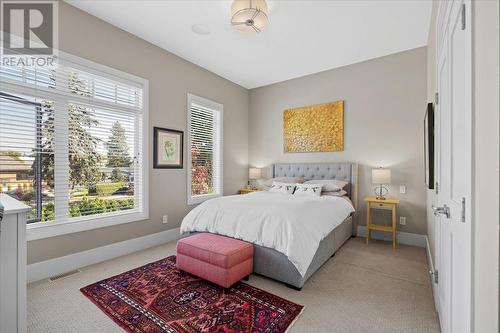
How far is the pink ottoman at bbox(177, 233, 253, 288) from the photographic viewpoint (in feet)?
7.07

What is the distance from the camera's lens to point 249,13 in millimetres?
2422

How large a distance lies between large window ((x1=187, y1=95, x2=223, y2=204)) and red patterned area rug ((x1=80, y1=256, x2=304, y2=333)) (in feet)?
6.16

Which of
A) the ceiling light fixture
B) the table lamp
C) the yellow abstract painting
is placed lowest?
the table lamp

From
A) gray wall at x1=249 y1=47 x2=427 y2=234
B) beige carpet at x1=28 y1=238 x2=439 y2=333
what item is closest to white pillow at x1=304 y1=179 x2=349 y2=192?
gray wall at x1=249 y1=47 x2=427 y2=234

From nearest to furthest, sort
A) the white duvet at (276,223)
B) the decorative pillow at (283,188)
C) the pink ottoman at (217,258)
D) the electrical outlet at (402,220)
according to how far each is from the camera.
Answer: the pink ottoman at (217,258)
the white duvet at (276,223)
the electrical outlet at (402,220)
the decorative pillow at (283,188)

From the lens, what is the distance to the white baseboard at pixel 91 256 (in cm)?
248

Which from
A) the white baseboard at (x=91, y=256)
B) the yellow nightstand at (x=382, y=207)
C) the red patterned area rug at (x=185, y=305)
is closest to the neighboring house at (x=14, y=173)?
the white baseboard at (x=91, y=256)

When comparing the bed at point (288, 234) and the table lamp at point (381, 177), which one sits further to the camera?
the table lamp at point (381, 177)

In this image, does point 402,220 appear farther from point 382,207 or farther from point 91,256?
point 91,256

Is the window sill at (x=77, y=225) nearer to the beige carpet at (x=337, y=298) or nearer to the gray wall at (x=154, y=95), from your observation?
the gray wall at (x=154, y=95)

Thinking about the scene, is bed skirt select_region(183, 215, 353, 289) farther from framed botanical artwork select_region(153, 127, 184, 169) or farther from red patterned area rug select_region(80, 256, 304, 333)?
framed botanical artwork select_region(153, 127, 184, 169)

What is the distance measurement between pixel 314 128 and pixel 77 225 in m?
4.03

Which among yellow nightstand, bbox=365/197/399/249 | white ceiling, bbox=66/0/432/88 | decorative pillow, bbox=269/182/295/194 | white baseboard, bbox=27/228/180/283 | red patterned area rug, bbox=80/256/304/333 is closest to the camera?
red patterned area rug, bbox=80/256/304/333

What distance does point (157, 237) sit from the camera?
3.61 metres
